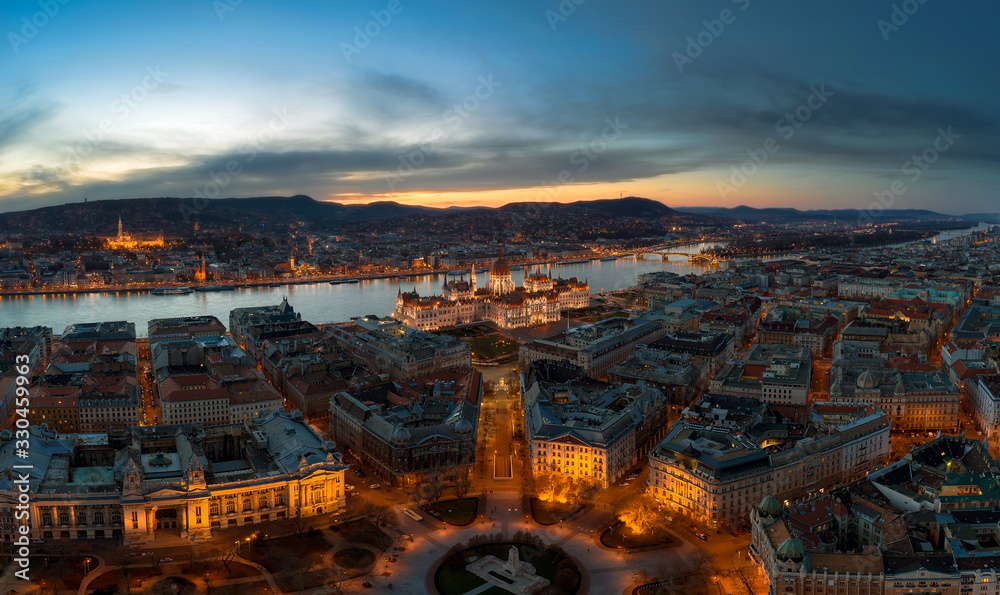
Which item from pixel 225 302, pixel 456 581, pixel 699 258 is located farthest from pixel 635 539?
pixel 699 258

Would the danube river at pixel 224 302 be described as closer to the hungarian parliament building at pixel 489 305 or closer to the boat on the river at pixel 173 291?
the boat on the river at pixel 173 291

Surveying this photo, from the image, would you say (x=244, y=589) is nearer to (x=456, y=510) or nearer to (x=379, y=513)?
(x=379, y=513)

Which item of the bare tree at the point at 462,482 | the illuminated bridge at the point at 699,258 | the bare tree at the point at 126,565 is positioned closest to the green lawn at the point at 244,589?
the bare tree at the point at 126,565

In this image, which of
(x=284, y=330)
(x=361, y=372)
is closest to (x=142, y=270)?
(x=284, y=330)

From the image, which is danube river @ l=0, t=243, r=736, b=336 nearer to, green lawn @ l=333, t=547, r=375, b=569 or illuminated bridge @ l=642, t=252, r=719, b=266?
illuminated bridge @ l=642, t=252, r=719, b=266

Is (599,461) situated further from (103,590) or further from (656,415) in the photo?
(103,590)

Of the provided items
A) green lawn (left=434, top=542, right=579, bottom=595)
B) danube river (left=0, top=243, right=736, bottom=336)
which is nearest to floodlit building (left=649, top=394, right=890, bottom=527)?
green lawn (left=434, top=542, right=579, bottom=595)
